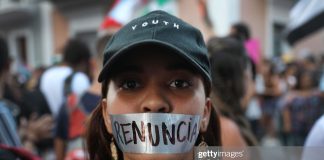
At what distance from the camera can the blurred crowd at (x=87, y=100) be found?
2318mm

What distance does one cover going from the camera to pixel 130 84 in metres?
1.12

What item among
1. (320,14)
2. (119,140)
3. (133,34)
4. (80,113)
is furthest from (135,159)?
(320,14)

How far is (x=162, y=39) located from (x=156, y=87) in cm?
12

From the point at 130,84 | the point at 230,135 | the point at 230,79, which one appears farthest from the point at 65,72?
the point at 130,84

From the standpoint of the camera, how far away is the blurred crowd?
2318mm

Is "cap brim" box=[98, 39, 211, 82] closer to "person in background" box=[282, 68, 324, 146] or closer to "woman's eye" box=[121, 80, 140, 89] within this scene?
"woman's eye" box=[121, 80, 140, 89]

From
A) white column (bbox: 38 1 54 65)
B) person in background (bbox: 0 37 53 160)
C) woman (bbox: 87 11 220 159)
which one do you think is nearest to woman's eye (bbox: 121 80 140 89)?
woman (bbox: 87 11 220 159)

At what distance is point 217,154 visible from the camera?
102 centimetres

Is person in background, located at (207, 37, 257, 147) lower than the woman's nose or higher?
lower

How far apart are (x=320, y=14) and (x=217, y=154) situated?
228cm

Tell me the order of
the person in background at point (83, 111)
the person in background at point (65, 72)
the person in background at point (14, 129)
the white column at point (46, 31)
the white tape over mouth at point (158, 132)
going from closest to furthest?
the white tape over mouth at point (158, 132) → the person in background at point (14, 129) → the person in background at point (83, 111) → the person in background at point (65, 72) → the white column at point (46, 31)

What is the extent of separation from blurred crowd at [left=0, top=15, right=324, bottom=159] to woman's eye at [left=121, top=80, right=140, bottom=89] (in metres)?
0.73

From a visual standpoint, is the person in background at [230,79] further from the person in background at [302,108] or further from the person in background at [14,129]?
the person in background at [302,108]

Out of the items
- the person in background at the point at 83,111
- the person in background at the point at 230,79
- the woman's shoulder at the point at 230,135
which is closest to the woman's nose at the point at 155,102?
the woman's shoulder at the point at 230,135
